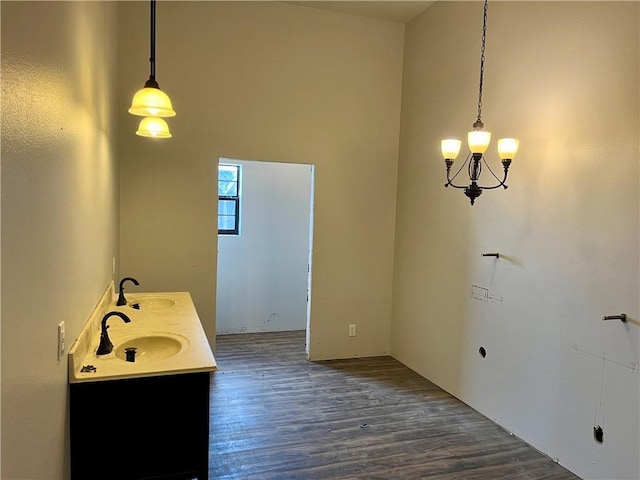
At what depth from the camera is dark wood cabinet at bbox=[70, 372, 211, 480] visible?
1.82 m

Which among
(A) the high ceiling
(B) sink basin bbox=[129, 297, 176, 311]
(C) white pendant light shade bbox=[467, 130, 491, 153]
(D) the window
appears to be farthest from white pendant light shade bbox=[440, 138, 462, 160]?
(D) the window

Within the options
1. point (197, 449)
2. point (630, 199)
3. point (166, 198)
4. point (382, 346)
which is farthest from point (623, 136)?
point (166, 198)

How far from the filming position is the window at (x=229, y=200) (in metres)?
5.51

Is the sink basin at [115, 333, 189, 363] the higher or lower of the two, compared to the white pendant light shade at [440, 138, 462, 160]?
lower

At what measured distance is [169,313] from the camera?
291 centimetres

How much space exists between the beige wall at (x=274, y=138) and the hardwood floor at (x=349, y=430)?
0.64m

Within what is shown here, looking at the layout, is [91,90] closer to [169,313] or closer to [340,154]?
[169,313]

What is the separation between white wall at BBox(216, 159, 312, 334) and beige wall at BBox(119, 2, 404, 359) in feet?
3.69

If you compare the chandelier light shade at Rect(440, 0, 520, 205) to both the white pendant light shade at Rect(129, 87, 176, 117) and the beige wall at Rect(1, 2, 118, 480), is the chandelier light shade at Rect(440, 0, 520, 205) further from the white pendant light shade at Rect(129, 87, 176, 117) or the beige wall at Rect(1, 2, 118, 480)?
the beige wall at Rect(1, 2, 118, 480)

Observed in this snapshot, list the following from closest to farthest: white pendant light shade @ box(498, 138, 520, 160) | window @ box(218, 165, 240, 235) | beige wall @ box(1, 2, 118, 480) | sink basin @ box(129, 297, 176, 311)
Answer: beige wall @ box(1, 2, 118, 480) < white pendant light shade @ box(498, 138, 520, 160) < sink basin @ box(129, 297, 176, 311) < window @ box(218, 165, 240, 235)

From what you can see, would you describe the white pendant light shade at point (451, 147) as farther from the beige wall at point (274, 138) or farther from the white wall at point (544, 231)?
the beige wall at point (274, 138)

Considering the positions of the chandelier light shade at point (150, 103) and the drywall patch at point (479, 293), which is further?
the drywall patch at point (479, 293)

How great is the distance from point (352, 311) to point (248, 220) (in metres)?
1.84

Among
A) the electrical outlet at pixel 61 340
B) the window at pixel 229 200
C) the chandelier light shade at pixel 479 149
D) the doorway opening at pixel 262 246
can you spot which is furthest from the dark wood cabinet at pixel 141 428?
the window at pixel 229 200
